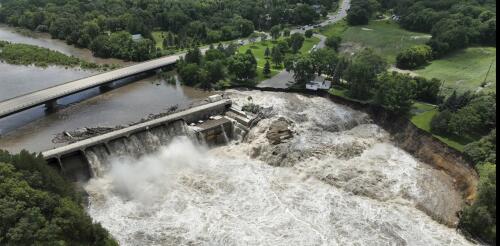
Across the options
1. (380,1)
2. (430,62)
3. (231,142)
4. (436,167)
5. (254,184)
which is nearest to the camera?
(254,184)

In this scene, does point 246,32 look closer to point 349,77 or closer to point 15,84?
point 349,77

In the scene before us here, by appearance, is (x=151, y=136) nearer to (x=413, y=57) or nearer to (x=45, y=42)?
(x=413, y=57)

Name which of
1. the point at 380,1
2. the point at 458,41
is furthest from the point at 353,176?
the point at 380,1

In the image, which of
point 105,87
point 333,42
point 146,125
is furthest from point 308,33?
point 146,125

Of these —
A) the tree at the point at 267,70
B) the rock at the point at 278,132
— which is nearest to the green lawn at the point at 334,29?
the tree at the point at 267,70

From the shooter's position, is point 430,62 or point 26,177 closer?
point 26,177

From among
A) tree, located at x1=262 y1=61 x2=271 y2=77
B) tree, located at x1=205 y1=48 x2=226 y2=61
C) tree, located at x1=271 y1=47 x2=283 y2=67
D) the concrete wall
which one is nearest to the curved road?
tree, located at x1=262 y1=61 x2=271 y2=77
